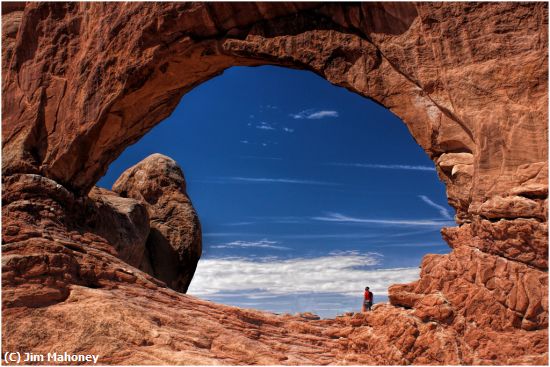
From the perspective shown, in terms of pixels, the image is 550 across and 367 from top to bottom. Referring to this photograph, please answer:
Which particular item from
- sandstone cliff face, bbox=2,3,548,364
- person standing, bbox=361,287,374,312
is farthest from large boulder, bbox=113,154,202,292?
person standing, bbox=361,287,374,312

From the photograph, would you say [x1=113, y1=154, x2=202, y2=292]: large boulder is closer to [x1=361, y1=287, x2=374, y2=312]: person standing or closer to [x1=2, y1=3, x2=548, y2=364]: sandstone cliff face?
[x1=2, y1=3, x2=548, y2=364]: sandstone cliff face

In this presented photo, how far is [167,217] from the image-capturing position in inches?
1150

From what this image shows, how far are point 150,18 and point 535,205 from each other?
1101 centimetres

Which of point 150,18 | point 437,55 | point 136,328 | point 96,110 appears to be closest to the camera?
point 136,328

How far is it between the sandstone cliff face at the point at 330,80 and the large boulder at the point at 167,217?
39.8 ft

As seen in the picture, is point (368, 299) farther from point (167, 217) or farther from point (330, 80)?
point (167, 217)

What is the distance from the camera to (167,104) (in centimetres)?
1620

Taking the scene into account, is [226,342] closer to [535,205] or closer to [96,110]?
[535,205]

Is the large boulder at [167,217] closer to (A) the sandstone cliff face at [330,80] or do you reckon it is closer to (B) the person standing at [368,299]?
(A) the sandstone cliff face at [330,80]

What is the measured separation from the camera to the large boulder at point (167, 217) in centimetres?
2781

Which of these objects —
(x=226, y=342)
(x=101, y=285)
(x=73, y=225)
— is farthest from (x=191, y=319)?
(x=73, y=225)

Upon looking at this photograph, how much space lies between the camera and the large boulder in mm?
27812

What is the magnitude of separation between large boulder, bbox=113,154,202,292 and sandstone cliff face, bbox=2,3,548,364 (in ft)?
39.8

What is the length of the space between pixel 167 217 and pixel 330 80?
19.2 metres
